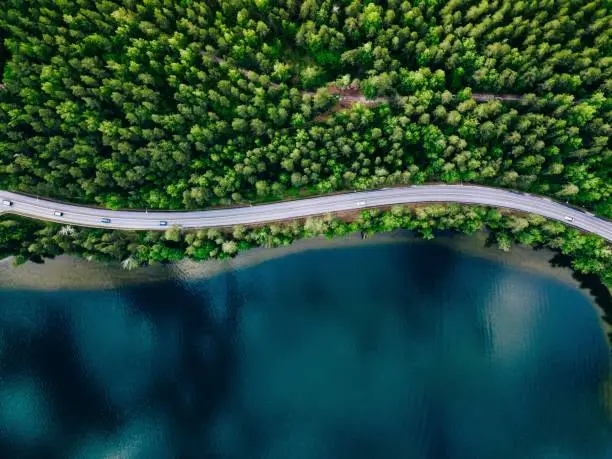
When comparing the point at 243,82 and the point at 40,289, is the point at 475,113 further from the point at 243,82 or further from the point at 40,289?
the point at 40,289

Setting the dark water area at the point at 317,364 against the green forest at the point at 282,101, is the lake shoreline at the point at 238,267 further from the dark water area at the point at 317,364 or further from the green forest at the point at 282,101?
the green forest at the point at 282,101

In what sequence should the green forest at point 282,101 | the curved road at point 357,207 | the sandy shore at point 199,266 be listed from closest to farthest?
the green forest at point 282,101 → the curved road at point 357,207 → the sandy shore at point 199,266

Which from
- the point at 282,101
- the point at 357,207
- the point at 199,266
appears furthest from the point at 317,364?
the point at 282,101

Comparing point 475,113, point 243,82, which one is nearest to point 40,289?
point 243,82

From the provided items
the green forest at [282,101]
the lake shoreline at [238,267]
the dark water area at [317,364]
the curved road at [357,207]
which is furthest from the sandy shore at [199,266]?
the curved road at [357,207]

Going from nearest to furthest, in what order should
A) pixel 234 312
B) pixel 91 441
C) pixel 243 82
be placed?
pixel 243 82 < pixel 91 441 < pixel 234 312

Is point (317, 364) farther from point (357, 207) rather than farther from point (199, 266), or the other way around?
point (357, 207)

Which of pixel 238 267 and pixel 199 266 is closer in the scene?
pixel 199 266
